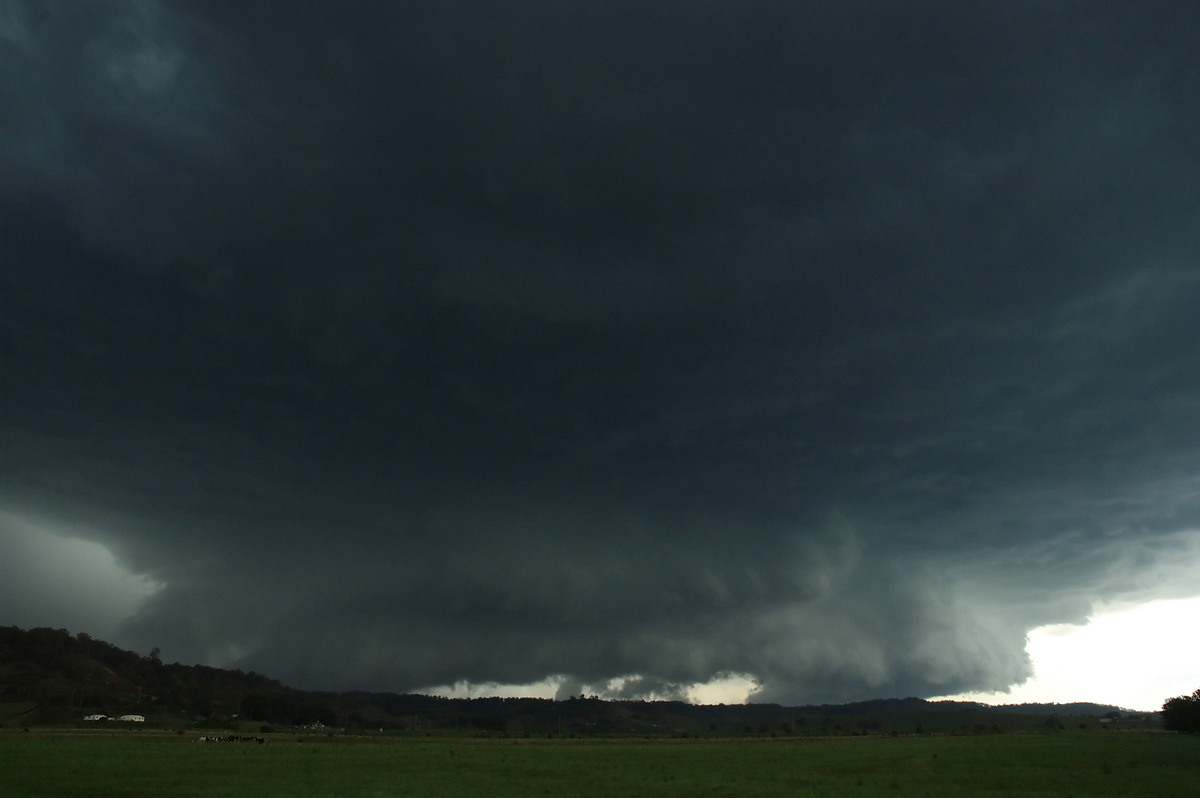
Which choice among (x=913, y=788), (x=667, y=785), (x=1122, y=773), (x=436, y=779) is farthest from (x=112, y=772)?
(x=1122, y=773)

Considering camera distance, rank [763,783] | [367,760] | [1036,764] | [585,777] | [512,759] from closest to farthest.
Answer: [763,783] → [585,777] → [1036,764] → [367,760] → [512,759]

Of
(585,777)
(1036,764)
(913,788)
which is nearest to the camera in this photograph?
(913,788)

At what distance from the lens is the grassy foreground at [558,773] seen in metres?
77.3

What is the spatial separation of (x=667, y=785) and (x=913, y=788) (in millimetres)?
26135

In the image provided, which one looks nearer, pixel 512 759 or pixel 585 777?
pixel 585 777

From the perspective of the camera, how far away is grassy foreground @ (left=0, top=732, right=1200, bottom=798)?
254ft

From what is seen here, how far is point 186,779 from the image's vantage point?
84750 mm

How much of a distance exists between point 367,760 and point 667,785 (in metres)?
56.4

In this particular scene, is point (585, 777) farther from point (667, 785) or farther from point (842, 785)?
point (842, 785)

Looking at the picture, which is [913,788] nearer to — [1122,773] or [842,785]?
[842,785]

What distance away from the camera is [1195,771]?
97812mm

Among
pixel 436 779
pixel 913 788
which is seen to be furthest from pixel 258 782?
pixel 913 788

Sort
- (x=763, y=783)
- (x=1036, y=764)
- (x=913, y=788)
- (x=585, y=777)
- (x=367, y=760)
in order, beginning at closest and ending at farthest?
(x=913, y=788) → (x=763, y=783) → (x=585, y=777) → (x=1036, y=764) → (x=367, y=760)

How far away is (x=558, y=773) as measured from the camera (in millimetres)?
101062
